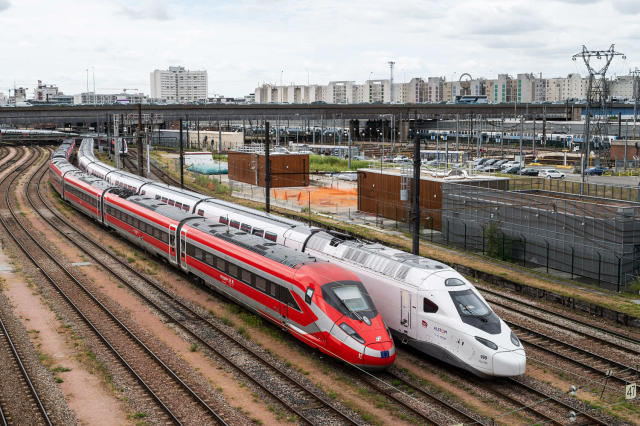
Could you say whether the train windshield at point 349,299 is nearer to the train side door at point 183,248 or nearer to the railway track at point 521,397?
the railway track at point 521,397

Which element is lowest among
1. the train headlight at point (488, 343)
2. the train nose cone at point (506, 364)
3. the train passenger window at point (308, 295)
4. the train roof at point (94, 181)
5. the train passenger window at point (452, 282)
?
the train nose cone at point (506, 364)

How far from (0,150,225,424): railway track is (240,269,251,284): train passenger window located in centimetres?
386

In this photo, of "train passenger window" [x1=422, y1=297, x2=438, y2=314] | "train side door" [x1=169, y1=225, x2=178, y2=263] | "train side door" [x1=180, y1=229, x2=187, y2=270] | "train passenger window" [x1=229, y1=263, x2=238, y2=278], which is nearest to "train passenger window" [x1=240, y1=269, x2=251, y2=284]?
"train passenger window" [x1=229, y1=263, x2=238, y2=278]

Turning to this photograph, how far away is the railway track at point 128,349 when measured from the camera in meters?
15.9

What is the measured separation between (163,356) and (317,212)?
31.7 m

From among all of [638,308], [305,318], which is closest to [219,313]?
[305,318]

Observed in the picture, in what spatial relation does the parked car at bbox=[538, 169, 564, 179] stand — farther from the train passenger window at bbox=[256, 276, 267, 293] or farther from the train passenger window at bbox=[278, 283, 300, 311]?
the train passenger window at bbox=[278, 283, 300, 311]

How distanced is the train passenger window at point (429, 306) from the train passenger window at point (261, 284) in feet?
17.3

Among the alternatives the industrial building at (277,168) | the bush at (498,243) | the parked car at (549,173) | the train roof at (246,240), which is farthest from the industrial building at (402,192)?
the parked car at (549,173)

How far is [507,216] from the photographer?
111 feet

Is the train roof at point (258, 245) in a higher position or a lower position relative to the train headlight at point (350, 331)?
higher

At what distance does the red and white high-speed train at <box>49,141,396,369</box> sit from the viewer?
1748cm

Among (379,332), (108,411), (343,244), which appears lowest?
(108,411)

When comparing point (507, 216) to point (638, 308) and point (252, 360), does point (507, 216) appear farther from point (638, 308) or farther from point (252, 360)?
point (252, 360)
